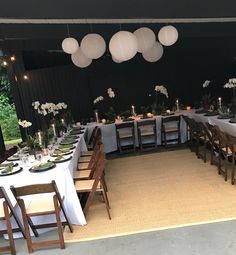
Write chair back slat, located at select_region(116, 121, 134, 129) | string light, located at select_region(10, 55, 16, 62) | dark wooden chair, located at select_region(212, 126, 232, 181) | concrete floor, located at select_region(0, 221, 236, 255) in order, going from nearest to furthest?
concrete floor, located at select_region(0, 221, 236, 255) → dark wooden chair, located at select_region(212, 126, 232, 181) → chair back slat, located at select_region(116, 121, 134, 129) → string light, located at select_region(10, 55, 16, 62)

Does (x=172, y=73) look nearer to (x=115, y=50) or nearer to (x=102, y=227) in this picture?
(x=115, y=50)

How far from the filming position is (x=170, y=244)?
309cm

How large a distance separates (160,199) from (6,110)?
4.91 m

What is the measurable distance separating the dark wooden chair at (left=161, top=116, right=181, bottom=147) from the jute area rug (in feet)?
4.16

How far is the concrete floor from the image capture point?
2957 millimetres

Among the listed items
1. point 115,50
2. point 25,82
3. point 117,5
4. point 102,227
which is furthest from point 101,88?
point 102,227

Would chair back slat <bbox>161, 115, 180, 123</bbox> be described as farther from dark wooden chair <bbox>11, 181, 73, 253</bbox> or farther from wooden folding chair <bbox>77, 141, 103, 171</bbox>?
dark wooden chair <bbox>11, 181, 73, 253</bbox>

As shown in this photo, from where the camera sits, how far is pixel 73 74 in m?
8.26

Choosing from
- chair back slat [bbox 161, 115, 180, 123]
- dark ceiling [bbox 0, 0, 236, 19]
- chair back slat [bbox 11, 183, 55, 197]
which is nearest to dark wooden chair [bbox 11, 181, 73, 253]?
chair back slat [bbox 11, 183, 55, 197]

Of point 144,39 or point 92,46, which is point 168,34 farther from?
point 92,46

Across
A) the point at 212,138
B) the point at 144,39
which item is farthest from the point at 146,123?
the point at 144,39

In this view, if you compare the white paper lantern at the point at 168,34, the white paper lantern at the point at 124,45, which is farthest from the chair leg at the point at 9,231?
the white paper lantern at the point at 168,34

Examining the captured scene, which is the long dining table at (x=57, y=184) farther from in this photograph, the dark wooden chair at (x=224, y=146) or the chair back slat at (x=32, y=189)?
the dark wooden chair at (x=224, y=146)

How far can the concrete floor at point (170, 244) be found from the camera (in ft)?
9.70
